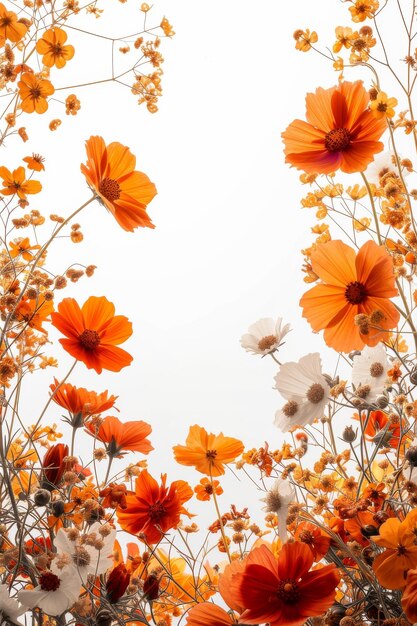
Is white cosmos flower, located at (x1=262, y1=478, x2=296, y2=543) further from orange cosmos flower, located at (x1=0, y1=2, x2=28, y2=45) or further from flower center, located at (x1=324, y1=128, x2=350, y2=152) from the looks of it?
orange cosmos flower, located at (x1=0, y1=2, x2=28, y2=45)

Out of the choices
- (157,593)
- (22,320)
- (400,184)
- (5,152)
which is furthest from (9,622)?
(5,152)

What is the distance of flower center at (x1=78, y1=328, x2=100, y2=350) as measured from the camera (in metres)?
0.50

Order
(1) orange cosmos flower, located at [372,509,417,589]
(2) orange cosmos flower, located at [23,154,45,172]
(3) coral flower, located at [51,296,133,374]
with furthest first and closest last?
1. (2) orange cosmos flower, located at [23,154,45,172]
2. (3) coral flower, located at [51,296,133,374]
3. (1) orange cosmos flower, located at [372,509,417,589]

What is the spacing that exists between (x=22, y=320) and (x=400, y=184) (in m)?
0.30

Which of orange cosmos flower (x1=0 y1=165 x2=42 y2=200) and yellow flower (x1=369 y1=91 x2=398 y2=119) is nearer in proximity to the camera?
yellow flower (x1=369 y1=91 x2=398 y2=119)

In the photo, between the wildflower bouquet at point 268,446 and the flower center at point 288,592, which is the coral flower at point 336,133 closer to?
the wildflower bouquet at point 268,446

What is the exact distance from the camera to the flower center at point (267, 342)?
534 millimetres

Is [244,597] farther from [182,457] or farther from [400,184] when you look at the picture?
[400,184]

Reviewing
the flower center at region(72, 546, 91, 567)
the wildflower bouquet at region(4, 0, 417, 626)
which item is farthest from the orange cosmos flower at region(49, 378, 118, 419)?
the flower center at region(72, 546, 91, 567)

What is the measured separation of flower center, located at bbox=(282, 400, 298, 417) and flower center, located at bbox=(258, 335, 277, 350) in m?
0.07

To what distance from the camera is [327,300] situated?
17.6 inches

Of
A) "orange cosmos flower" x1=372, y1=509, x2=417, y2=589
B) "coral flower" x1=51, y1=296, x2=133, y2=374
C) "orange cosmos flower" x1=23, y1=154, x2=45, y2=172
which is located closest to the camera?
"orange cosmos flower" x1=372, y1=509, x2=417, y2=589

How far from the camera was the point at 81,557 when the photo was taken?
433 millimetres

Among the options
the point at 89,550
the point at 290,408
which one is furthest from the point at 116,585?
the point at 290,408
